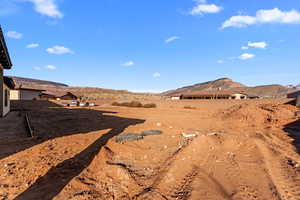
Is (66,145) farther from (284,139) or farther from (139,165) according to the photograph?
(284,139)

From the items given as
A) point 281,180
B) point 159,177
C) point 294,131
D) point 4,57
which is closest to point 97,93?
point 4,57

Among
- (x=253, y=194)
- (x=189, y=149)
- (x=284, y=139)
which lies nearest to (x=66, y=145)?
(x=189, y=149)

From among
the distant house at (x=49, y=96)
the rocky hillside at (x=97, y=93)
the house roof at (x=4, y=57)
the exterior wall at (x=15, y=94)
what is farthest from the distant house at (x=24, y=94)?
the house roof at (x=4, y=57)

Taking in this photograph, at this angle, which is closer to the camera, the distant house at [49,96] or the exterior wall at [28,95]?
the exterior wall at [28,95]

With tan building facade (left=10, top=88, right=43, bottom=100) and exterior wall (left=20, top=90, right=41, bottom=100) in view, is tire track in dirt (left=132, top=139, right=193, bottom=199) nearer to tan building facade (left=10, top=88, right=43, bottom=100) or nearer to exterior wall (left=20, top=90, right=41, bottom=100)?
tan building facade (left=10, top=88, right=43, bottom=100)

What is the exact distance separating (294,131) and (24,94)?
4069 centimetres

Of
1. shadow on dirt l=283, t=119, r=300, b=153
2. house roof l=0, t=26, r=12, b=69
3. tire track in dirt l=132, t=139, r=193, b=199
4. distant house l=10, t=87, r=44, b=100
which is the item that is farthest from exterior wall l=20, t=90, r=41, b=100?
shadow on dirt l=283, t=119, r=300, b=153

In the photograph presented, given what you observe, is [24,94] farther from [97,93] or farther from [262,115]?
[262,115]

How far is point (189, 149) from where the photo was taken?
5.41m

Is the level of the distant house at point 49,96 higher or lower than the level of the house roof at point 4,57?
lower

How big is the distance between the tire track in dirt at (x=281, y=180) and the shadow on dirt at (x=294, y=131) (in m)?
1.91

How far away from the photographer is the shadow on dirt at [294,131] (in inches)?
265

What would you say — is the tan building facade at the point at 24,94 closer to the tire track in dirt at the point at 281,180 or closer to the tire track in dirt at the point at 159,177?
the tire track in dirt at the point at 159,177

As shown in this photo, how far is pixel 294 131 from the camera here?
885 cm
